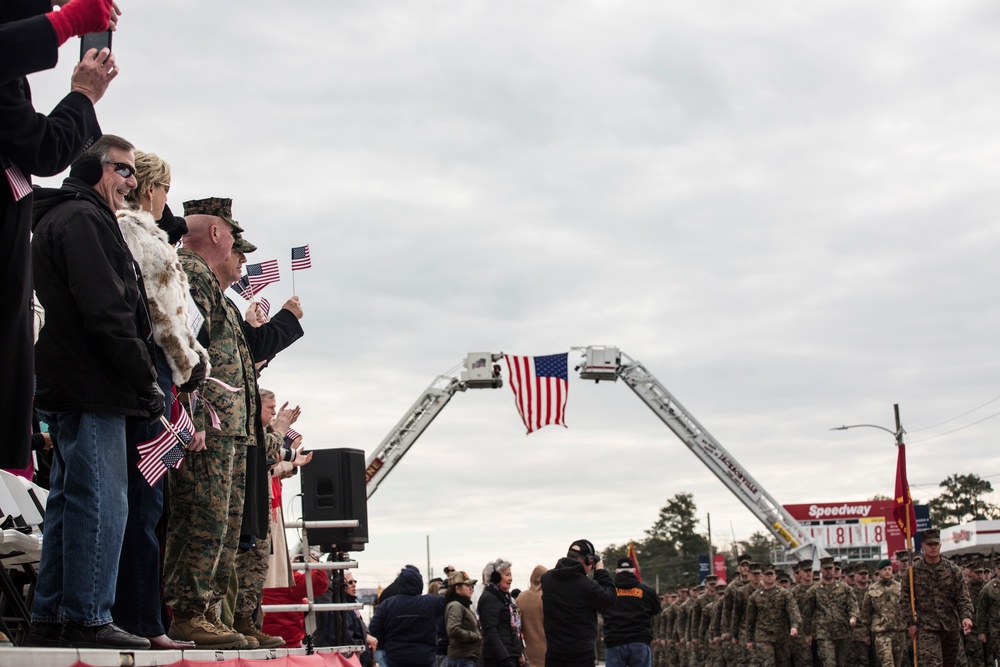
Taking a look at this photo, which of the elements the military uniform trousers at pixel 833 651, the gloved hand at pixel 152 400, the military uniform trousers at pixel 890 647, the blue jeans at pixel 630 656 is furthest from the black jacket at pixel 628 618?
the gloved hand at pixel 152 400

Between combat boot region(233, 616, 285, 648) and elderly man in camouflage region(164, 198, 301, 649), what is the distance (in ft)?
1.89

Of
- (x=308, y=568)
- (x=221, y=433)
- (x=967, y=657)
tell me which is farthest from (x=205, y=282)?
(x=967, y=657)

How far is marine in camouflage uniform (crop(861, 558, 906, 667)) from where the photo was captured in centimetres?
1822

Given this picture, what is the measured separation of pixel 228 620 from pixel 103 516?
2.00 m

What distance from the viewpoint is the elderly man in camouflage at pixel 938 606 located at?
13.9 metres

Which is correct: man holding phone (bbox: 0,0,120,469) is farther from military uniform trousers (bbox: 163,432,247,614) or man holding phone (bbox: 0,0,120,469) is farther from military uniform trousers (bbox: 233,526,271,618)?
military uniform trousers (bbox: 233,526,271,618)

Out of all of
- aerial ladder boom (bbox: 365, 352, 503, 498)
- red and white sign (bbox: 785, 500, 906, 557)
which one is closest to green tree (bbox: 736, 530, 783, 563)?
red and white sign (bbox: 785, 500, 906, 557)

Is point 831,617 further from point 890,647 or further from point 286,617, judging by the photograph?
point 286,617

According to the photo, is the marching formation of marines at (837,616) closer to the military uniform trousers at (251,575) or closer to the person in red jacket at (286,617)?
the person in red jacket at (286,617)

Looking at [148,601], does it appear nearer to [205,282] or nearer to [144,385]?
[144,385]

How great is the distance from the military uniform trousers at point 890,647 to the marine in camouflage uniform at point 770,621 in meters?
1.31

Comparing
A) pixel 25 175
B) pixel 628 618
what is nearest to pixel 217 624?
pixel 25 175

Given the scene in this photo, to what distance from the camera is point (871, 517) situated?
198 ft

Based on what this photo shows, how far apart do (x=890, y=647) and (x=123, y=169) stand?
16.8 metres
